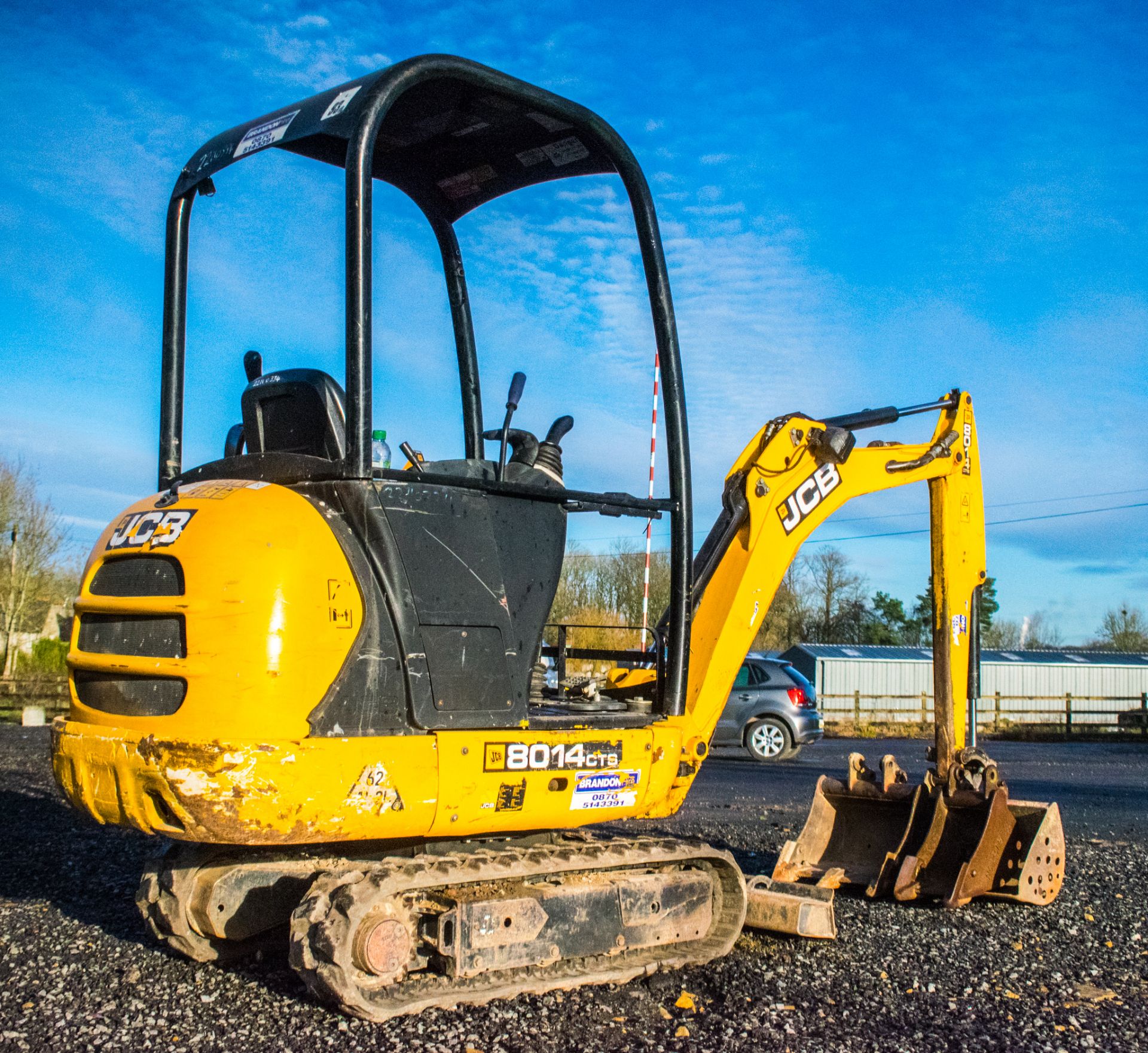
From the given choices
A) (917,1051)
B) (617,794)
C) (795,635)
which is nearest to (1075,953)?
(917,1051)

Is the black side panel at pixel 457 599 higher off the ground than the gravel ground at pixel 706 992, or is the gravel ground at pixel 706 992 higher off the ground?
the black side panel at pixel 457 599

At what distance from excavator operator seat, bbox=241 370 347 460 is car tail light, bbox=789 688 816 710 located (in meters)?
12.1

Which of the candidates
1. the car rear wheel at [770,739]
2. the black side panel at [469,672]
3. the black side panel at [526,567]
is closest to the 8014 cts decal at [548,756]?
the black side panel at [469,672]

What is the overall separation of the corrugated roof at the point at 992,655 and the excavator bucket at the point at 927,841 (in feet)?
94.0

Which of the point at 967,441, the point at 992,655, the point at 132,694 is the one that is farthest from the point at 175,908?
the point at 992,655

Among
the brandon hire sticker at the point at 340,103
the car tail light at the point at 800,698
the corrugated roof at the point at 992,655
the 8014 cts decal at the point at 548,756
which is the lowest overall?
the car tail light at the point at 800,698

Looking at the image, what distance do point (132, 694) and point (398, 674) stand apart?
3.05 feet

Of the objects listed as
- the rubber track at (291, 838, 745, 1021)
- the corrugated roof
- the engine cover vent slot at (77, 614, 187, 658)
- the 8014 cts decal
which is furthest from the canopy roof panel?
the corrugated roof

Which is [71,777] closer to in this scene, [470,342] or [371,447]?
[371,447]

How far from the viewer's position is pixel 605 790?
173 inches

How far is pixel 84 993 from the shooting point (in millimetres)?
4168

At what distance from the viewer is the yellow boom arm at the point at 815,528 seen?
515cm

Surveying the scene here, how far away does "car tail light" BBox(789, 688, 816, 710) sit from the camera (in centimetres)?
1555

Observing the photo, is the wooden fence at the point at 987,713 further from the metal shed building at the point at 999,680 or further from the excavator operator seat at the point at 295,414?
the excavator operator seat at the point at 295,414
